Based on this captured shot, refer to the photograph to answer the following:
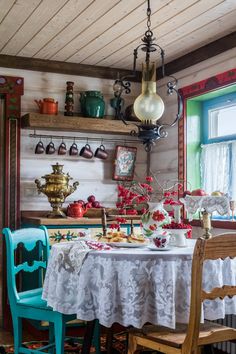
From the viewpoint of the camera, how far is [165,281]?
264cm

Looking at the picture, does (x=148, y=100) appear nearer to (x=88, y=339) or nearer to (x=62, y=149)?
(x=88, y=339)

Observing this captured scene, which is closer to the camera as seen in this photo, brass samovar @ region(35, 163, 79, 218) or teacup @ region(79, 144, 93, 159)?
brass samovar @ region(35, 163, 79, 218)

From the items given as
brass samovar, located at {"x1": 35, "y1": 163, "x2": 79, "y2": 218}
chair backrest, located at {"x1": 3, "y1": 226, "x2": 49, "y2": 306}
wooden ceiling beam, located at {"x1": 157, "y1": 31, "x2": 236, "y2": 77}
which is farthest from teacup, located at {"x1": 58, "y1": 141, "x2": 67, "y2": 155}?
chair backrest, located at {"x1": 3, "y1": 226, "x2": 49, "y2": 306}

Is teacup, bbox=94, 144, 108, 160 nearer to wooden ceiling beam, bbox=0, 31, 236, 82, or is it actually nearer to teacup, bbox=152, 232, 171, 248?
wooden ceiling beam, bbox=0, 31, 236, 82

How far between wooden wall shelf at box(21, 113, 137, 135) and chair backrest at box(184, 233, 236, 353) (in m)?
2.56

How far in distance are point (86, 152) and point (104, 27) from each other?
52.1 inches

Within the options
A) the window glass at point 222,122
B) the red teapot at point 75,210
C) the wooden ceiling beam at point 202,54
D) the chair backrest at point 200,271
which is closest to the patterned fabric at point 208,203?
the chair backrest at point 200,271

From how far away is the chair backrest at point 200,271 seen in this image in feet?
7.45

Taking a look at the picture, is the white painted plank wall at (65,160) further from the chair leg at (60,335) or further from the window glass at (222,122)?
the chair leg at (60,335)

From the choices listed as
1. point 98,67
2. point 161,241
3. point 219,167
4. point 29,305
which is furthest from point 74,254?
point 98,67

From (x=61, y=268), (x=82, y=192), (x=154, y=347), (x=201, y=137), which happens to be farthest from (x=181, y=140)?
(x=154, y=347)

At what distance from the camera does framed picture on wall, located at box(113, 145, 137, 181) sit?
200 inches

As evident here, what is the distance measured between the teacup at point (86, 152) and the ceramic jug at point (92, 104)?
0.94 feet

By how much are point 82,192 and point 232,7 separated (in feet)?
7.20
